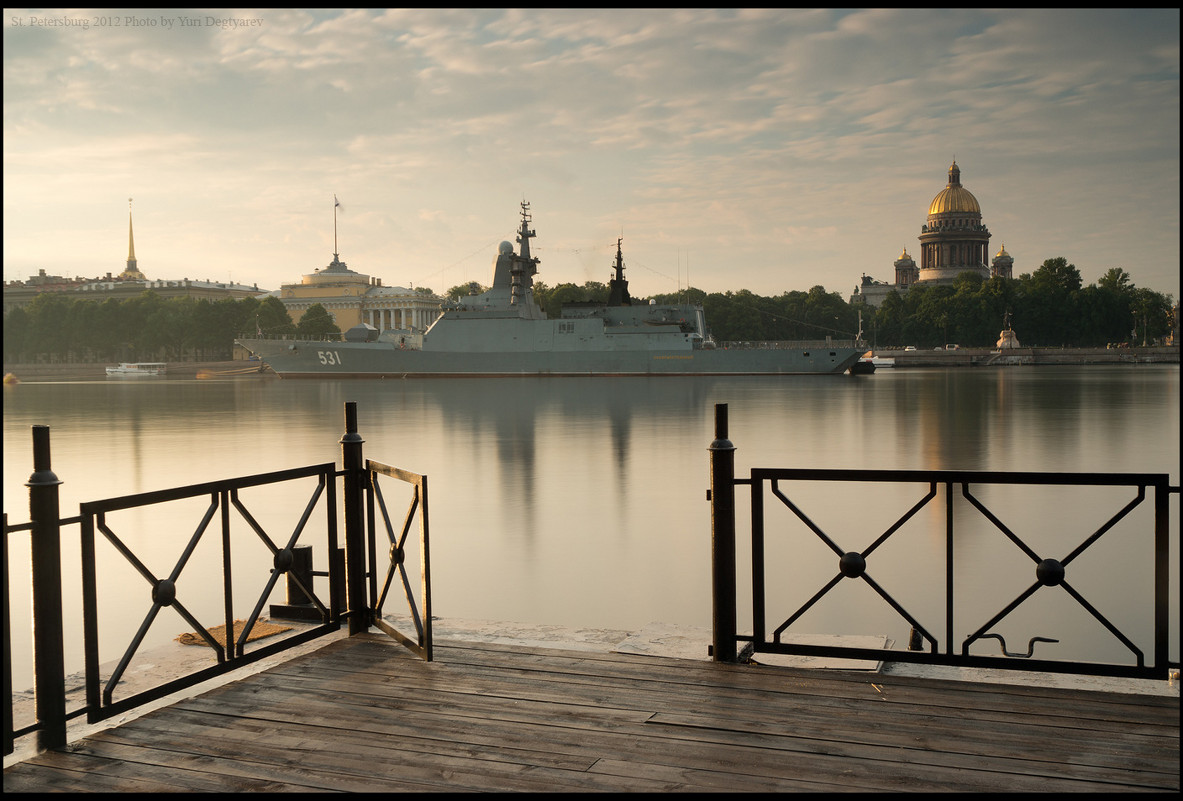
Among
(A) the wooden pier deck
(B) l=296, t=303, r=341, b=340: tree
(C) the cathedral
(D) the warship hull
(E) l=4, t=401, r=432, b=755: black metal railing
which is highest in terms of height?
(C) the cathedral

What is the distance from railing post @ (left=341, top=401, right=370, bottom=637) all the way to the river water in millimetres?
1696

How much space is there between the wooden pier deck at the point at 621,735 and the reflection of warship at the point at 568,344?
47960 millimetres

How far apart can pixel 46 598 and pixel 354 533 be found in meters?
1.50

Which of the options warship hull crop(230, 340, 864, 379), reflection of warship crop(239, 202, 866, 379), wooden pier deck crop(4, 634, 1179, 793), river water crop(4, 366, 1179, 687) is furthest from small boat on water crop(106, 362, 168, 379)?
wooden pier deck crop(4, 634, 1179, 793)

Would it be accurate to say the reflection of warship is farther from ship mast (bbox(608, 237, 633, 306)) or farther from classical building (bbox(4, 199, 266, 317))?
classical building (bbox(4, 199, 266, 317))

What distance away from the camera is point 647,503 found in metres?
10.8

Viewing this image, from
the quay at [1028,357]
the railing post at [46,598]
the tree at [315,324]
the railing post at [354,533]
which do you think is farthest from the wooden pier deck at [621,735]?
the tree at [315,324]

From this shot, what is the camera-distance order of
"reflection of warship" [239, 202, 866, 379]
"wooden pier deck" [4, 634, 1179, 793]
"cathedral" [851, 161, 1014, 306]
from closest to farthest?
"wooden pier deck" [4, 634, 1179, 793], "reflection of warship" [239, 202, 866, 379], "cathedral" [851, 161, 1014, 306]

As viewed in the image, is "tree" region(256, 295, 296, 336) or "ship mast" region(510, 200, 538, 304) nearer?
"ship mast" region(510, 200, 538, 304)

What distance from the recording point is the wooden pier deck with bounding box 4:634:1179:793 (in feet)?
8.70

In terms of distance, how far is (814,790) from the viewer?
100 inches

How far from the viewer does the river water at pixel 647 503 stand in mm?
6219

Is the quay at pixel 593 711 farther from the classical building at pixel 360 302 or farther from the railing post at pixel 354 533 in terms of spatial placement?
the classical building at pixel 360 302

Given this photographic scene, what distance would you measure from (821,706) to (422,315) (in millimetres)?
105661
